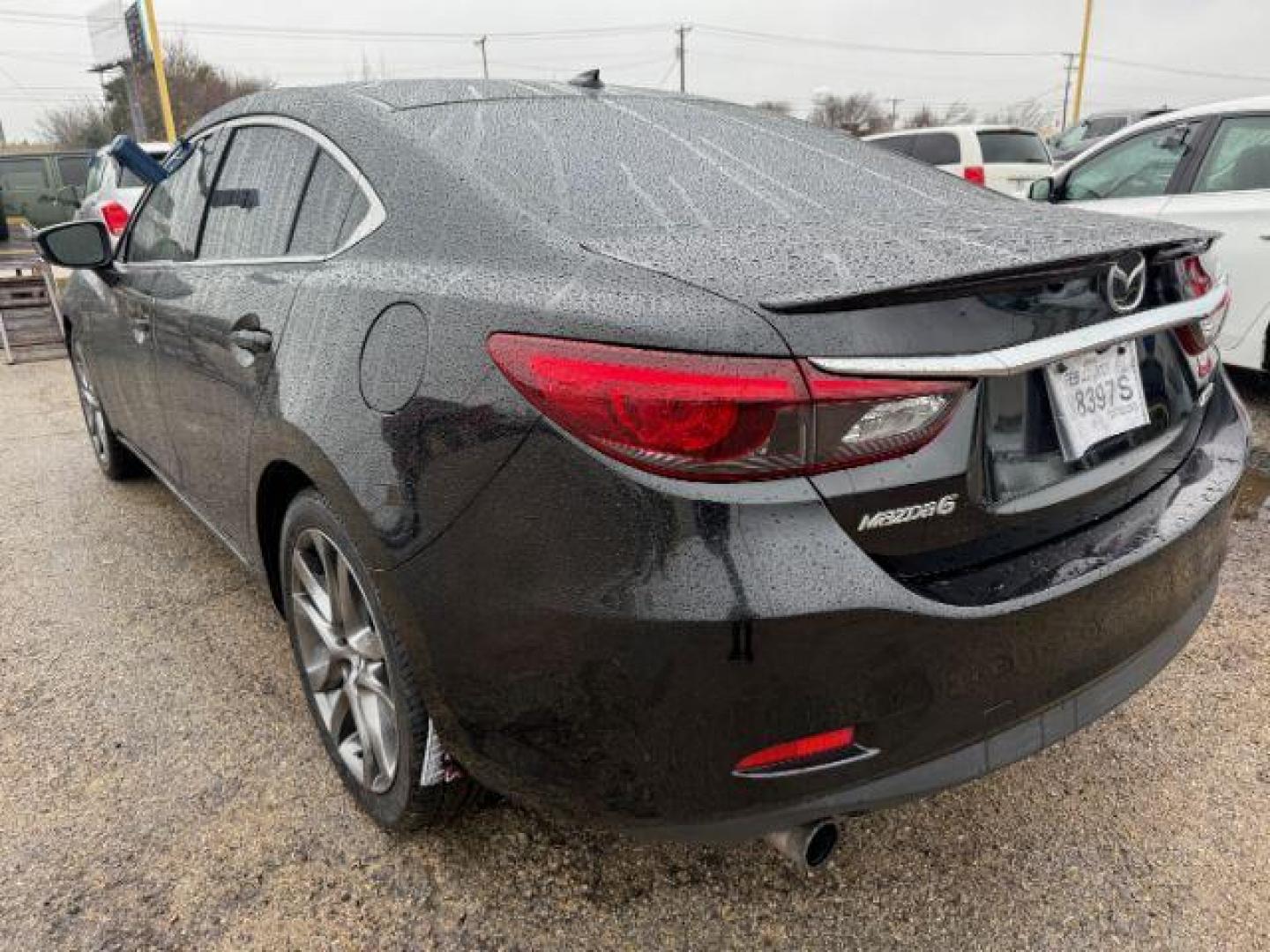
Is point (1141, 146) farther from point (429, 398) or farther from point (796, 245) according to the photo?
point (429, 398)

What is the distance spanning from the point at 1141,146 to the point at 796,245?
493 cm

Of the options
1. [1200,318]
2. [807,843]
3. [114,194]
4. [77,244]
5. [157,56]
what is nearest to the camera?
[807,843]

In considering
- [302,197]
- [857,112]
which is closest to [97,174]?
[302,197]

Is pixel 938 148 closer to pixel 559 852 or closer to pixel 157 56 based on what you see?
pixel 559 852

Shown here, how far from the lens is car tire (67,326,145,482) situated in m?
4.30

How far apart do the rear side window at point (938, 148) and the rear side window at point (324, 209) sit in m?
10.8

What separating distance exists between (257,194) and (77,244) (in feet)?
3.87

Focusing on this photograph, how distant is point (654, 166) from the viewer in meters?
1.92

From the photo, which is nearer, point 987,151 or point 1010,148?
point 987,151

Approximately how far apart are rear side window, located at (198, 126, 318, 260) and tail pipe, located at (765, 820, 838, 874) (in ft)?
5.44

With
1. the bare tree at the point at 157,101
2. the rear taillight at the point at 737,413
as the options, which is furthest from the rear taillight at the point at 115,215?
the bare tree at the point at 157,101

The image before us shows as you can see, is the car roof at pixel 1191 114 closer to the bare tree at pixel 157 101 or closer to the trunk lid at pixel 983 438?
the trunk lid at pixel 983 438

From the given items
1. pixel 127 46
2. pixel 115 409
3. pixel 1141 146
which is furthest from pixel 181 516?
pixel 127 46

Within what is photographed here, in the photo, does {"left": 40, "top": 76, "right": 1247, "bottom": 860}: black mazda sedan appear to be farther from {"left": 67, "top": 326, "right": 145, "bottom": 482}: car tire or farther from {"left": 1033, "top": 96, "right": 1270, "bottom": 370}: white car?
{"left": 1033, "top": 96, "right": 1270, "bottom": 370}: white car
